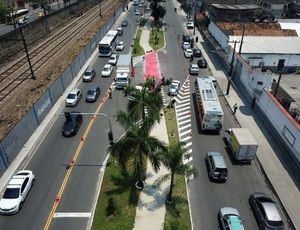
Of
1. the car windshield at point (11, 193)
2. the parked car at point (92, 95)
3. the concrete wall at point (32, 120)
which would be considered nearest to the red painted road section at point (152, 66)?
the parked car at point (92, 95)

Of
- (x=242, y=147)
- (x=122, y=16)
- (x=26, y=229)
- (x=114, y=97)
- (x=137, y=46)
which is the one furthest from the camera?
(x=122, y=16)

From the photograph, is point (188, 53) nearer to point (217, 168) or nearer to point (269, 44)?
point (269, 44)

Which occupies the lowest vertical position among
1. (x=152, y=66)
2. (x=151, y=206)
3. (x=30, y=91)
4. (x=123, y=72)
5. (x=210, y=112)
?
(x=151, y=206)

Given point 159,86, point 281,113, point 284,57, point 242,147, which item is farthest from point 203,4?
point 242,147

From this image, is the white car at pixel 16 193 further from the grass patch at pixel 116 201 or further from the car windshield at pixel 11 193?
the grass patch at pixel 116 201

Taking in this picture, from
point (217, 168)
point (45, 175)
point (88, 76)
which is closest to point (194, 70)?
point (88, 76)

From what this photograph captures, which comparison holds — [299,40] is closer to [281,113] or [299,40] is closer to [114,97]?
[281,113]
